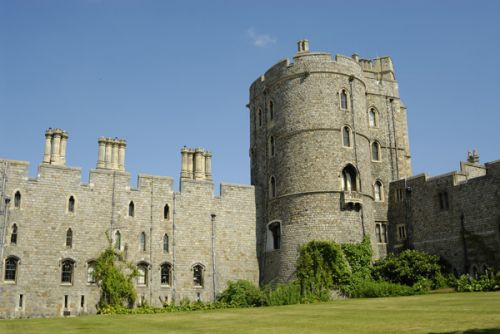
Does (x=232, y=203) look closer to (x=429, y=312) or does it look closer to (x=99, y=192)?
(x=99, y=192)

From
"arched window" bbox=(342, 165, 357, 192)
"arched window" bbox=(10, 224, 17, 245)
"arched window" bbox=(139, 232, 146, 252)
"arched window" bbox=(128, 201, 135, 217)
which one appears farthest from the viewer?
"arched window" bbox=(342, 165, 357, 192)

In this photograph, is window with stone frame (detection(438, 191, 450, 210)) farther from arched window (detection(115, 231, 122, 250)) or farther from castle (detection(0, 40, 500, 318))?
arched window (detection(115, 231, 122, 250))

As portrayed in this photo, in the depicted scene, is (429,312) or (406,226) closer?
(429,312)

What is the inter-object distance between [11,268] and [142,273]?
22.5 ft

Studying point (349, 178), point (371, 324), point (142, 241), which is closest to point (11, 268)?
point (142, 241)

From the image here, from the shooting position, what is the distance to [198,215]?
108 feet

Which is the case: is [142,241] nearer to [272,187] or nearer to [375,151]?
[272,187]

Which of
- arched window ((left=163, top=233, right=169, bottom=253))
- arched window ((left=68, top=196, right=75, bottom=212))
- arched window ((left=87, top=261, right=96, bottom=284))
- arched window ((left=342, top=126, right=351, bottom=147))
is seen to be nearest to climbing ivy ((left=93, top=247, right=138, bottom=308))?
arched window ((left=87, top=261, right=96, bottom=284))

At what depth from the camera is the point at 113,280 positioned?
95.5ft

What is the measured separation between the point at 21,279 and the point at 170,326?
1386 cm

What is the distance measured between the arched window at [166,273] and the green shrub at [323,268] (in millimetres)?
7400

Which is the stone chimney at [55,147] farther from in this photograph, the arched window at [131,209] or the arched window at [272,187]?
the arched window at [272,187]

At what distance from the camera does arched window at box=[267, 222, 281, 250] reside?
109ft

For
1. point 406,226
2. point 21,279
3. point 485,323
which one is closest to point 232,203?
point 406,226
